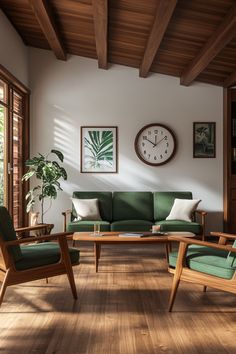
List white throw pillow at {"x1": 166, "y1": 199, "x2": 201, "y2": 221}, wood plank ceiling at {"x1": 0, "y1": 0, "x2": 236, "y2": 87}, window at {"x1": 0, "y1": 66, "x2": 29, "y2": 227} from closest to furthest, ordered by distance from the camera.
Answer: wood plank ceiling at {"x1": 0, "y1": 0, "x2": 236, "y2": 87} < window at {"x1": 0, "y1": 66, "x2": 29, "y2": 227} < white throw pillow at {"x1": 166, "y1": 199, "x2": 201, "y2": 221}

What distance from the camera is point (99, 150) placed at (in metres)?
7.16

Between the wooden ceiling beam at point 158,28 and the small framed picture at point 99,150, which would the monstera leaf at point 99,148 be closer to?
the small framed picture at point 99,150

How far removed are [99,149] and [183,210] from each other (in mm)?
1753

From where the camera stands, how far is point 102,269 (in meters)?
4.95

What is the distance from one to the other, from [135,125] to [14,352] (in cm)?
504

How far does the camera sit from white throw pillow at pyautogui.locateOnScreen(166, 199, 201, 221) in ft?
21.1

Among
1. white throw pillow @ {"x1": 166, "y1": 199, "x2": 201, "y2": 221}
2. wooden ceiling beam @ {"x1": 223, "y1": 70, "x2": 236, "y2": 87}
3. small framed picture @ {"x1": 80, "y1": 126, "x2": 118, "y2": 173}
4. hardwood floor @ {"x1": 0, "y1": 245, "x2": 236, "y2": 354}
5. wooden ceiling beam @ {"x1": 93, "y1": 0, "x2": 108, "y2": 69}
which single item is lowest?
hardwood floor @ {"x1": 0, "y1": 245, "x2": 236, "y2": 354}

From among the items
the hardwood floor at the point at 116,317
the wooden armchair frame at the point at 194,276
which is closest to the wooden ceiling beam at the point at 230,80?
the hardwood floor at the point at 116,317

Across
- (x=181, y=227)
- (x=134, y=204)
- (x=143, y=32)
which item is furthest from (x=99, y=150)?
(x=143, y=32)

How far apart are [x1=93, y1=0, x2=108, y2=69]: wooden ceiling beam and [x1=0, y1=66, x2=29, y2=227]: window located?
50.9 inches

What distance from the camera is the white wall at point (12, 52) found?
5695 millimetres

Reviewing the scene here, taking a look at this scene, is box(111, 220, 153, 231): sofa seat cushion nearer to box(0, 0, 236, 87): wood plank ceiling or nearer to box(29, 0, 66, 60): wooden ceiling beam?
box(0, 0, 236, 87): wood plank ceiling

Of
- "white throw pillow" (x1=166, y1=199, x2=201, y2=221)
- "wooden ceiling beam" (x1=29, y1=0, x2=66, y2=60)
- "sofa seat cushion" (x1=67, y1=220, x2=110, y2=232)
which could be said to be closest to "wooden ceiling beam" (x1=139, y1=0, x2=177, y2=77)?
"wooden ceiling beam" (x1=29, y1=0, x2=66, y2=60)

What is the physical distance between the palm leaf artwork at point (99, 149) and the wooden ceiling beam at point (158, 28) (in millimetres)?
1301
